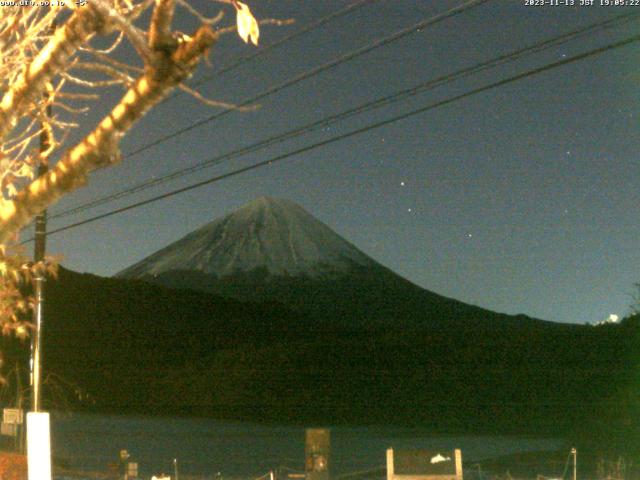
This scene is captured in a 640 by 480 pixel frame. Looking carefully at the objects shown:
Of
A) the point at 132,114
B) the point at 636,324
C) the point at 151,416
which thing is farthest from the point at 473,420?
the point at 132,114

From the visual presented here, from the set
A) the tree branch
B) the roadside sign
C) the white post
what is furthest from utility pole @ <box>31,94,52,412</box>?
the roadside sign

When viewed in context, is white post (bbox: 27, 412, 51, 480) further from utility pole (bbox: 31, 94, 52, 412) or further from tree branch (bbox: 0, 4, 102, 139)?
tree branch (bbox: 0, 4, 102, 139)

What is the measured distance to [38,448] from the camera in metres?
9.12

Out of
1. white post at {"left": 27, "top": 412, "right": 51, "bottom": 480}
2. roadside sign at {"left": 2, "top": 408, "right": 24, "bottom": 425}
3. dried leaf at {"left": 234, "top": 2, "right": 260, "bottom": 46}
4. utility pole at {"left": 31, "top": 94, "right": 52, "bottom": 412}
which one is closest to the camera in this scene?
dried leaf at {"left": 234, "top": 2, "right": 260, "bottom": 46}

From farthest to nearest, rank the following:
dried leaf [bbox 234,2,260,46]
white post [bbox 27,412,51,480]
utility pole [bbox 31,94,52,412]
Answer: utility pole [bbox 31,94,52,412] → white post [bbox 27,412,51,480] → dried leaf [bbox 234,2,260,46]

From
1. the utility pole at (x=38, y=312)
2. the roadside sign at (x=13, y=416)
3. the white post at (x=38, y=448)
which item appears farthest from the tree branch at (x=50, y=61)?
the roadside sign at (x=13, y=416)

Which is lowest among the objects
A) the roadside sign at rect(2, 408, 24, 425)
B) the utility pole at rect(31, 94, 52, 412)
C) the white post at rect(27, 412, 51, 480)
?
the roadside sign at rect(2, 408, 24, 425)

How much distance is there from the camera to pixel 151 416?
75.7 meters

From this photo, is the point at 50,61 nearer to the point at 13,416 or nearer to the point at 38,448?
the point at 38,448

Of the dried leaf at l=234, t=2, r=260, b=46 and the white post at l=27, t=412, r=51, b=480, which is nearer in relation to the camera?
the dried leaf at l=234, t=2, r=260, b=46

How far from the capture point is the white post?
8.84 metres

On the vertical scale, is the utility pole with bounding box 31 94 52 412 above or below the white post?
above

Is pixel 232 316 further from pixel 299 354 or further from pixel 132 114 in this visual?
pixel 132 114

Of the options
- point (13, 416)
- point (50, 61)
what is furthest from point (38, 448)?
point (13, 416)
